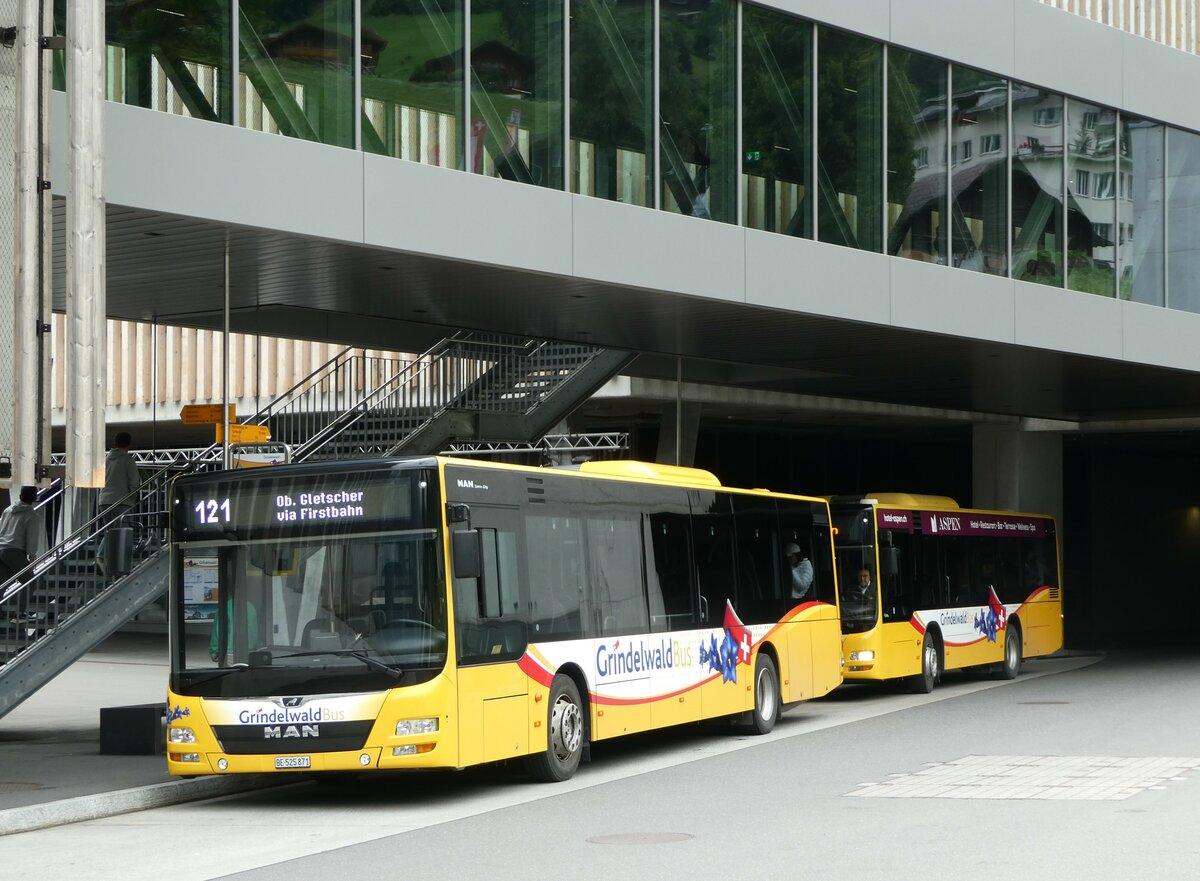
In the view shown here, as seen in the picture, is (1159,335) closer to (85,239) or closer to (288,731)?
(288,731)

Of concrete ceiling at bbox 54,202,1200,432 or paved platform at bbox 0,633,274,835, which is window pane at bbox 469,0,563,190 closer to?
concrete ceiling at bbox 54,202,1200,432

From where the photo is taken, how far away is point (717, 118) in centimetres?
1969

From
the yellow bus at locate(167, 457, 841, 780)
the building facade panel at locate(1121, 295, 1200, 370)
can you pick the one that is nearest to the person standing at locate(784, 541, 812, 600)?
the yellow bus at locate(167, 457, 841, 780)

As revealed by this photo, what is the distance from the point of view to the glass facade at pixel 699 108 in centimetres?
1898

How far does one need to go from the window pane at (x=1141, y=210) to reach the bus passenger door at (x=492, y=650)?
15.0m

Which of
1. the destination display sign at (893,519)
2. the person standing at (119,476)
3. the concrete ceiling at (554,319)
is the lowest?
the destination display sign at (893,519)

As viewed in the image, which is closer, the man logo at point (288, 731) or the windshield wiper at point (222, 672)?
the man logo at point (288, 731)

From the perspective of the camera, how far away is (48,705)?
932 inches

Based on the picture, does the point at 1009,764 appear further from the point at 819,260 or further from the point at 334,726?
the point at 819,260

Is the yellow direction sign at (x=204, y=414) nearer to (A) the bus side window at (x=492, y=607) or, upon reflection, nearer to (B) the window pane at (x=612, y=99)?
(B) the window pane at (x=612, y=99)

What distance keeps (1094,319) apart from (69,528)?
14.5 m

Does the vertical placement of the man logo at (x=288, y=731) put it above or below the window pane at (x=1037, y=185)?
below

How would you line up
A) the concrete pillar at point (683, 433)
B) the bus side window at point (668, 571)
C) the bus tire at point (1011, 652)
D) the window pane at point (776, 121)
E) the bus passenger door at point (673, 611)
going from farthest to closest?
the concrete pillar at point (683, 433), the bus tire at point (1011, 652), the window pane at point (776, 121), the bus side window at point (668, 571), the bus passenger door at point (673, 611)

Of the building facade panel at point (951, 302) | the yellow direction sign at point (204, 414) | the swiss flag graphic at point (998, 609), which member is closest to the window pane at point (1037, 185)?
the building facade panel at point (951, 302)
